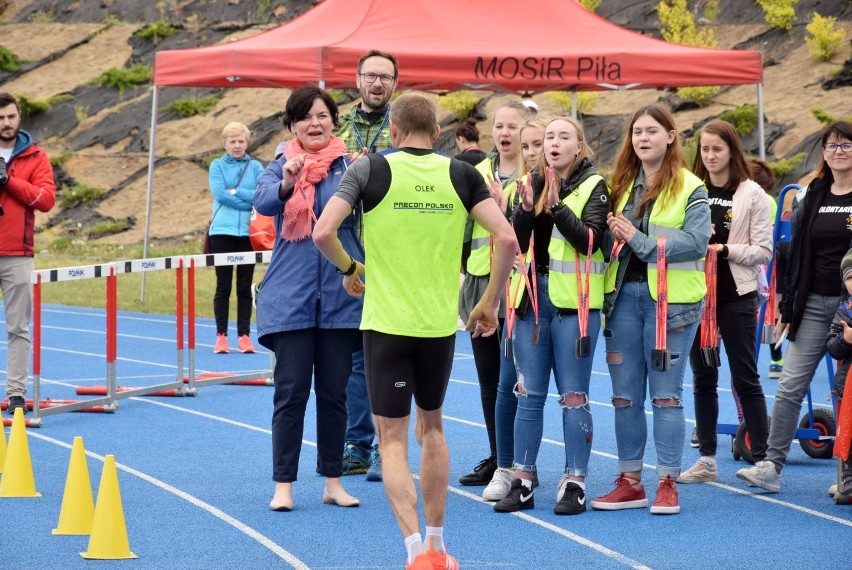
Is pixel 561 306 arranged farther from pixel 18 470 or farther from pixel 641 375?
pixel 18 470

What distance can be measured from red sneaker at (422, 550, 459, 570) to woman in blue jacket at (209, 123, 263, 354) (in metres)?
7.79

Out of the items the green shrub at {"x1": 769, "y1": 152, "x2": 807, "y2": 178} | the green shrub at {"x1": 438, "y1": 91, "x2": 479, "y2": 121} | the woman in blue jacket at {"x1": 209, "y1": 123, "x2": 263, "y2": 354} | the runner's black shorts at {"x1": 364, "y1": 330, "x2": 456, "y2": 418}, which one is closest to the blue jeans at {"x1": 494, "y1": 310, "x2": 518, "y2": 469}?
the runner's black shorts at {"x1": 364, "y1": 330, "x2": 456, "y2": 418}

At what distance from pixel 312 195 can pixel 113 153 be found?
Answer: 99.9 feet

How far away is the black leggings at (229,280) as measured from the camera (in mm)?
12789

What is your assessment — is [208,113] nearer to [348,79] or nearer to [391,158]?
[348,79]

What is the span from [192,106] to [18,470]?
101ft

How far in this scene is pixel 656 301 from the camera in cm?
642

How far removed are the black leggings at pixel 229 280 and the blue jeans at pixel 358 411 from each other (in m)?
5.45

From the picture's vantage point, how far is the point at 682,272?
6484mm

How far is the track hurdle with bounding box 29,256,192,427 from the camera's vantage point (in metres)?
8.98

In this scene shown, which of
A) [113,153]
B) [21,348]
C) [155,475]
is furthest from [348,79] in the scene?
[113,153]

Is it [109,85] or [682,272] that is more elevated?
[109,85]

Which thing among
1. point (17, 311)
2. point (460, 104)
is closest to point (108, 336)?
point (17, 311)

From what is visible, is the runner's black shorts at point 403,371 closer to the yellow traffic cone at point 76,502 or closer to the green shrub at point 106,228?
the yellow traffic cone at point 76,502
